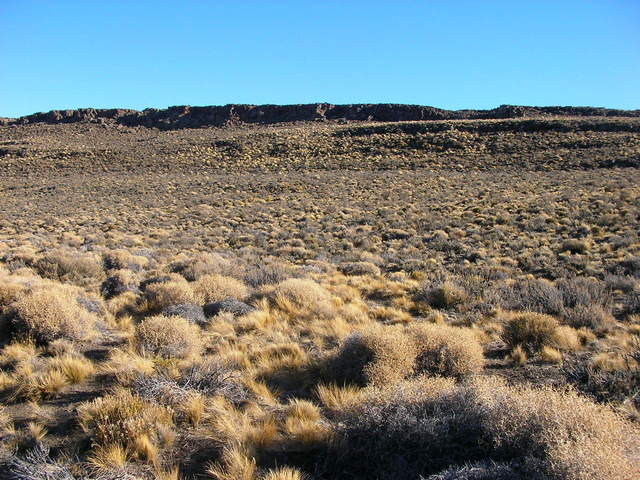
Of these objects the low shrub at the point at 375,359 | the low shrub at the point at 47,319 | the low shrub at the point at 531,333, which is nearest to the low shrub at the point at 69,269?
the low shrub at the point at 47,319

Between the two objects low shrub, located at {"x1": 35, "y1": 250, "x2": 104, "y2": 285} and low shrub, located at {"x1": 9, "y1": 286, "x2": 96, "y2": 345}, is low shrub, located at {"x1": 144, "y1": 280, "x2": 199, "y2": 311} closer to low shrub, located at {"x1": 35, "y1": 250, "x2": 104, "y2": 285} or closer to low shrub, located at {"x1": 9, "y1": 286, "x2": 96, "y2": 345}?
low shrub, located at {"x1": 9, "y1": 286, "x2": 96, "y2": 345}

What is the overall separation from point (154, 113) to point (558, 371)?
8600 cm

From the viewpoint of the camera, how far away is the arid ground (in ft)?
10.9

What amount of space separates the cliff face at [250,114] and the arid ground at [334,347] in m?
47.9

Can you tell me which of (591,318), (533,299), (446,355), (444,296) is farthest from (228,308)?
(591,318)

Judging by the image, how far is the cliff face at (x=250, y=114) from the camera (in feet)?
217

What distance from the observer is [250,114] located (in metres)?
75.9

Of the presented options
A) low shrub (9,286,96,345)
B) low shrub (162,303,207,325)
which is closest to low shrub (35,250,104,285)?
low shrub (9,286,96,345)

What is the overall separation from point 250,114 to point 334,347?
75.1m

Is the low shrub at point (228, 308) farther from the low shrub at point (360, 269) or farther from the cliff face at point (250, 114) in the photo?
the cliff face at point (250, 114)

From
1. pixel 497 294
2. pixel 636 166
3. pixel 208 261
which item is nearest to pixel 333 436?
pixel 497 294

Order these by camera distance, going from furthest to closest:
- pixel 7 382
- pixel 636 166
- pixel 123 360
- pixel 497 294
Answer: pixel 636 166 → pixel 497 294 → pixel 123 360 → pixel 7 382

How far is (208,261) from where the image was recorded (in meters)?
12.0

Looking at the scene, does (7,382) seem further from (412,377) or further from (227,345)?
(412,377)
